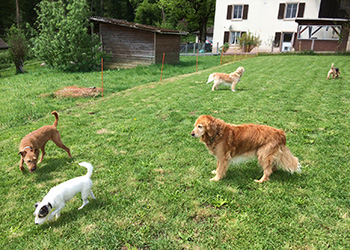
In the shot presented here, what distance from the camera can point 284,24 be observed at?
28781 millimetres

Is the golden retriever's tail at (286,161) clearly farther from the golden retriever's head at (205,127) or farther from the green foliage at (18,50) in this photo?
the green foliage at (18,50)

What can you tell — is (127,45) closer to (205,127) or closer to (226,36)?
(205,127)

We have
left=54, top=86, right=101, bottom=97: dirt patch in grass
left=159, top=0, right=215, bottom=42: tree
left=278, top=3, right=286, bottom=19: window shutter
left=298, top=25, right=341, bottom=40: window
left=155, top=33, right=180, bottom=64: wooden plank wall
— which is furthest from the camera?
left=159, top=0, right=215, bottom=42: tree

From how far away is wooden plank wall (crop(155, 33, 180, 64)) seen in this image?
750 inches

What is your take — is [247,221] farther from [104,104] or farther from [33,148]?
[104,104]

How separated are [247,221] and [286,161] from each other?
1246 millimetres

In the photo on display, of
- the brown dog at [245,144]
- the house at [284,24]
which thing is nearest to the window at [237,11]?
the house at [284,24]

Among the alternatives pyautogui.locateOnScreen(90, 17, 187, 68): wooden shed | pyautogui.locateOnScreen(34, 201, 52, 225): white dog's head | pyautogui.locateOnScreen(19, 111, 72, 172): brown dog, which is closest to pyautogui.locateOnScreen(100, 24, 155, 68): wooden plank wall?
pyautogui.locateOnScreen(90, 17, 187, 68): wooden shed

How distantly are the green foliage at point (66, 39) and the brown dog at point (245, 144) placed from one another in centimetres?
1614

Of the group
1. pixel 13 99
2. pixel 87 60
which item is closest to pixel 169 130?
pixel 13 99

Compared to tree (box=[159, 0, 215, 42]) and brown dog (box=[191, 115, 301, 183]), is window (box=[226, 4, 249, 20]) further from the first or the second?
brown dog (box=[191, 115, 301, 183])

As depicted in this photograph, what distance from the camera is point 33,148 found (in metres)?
4.02

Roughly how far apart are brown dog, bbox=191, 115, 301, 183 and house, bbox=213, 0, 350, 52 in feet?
85.0

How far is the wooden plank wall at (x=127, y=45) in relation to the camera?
18766 millimetres
